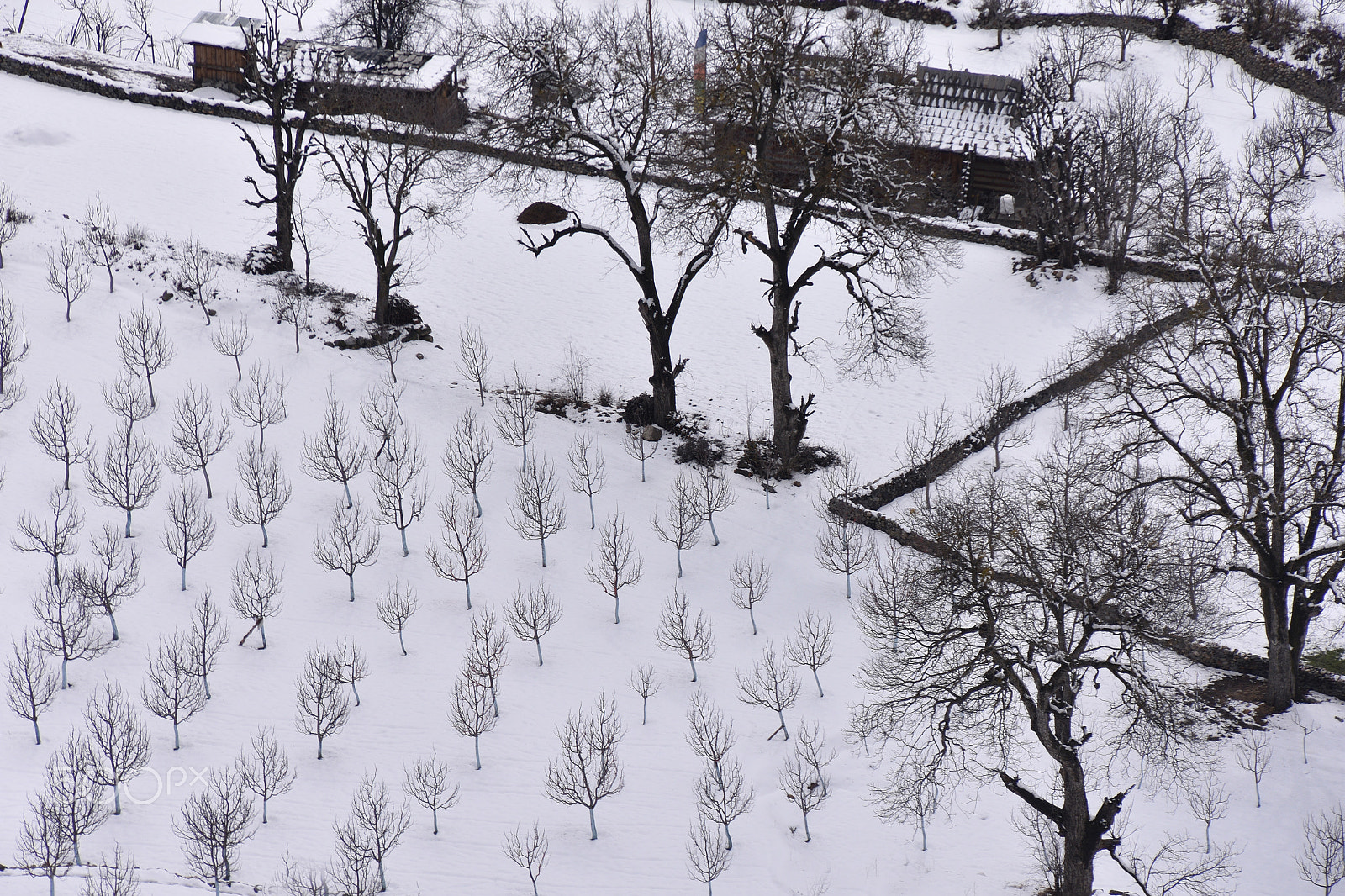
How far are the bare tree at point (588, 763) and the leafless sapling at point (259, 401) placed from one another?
10.0 m

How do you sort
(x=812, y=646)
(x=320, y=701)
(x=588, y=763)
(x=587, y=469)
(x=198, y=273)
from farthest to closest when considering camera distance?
(x=198, y=273) → (x=587, y=469) → (x=812, y=646) → (x=588, y=763) → (x=320, y=701)

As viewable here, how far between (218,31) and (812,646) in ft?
114

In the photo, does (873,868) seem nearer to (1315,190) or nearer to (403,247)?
(403,247)

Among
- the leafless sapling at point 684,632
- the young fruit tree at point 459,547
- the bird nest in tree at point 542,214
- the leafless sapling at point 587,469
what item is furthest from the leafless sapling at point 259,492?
the bird nest in tree at point 542,214

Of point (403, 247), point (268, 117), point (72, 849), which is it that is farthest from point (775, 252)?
point (268, 117)

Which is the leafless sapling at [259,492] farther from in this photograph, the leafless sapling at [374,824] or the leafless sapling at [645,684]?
the leafless sapling at [645,684]

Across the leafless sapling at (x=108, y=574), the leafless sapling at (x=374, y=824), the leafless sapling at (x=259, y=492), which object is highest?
the leafless sapling at (x=259, y=492)

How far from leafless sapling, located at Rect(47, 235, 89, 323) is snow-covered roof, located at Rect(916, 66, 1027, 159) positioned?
25035mm

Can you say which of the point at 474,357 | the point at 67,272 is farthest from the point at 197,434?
the point at 67,272

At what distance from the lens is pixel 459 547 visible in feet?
79.8

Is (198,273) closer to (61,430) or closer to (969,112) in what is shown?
(61,430)

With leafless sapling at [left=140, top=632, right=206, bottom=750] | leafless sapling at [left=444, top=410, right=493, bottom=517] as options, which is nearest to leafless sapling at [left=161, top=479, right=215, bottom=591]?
leafless sapling at [left=140, top=632, right=206, bottom=750]

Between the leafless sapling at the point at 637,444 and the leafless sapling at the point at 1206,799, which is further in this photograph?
the leafless sapling at the point at 637,444

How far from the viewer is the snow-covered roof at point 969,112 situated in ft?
131
